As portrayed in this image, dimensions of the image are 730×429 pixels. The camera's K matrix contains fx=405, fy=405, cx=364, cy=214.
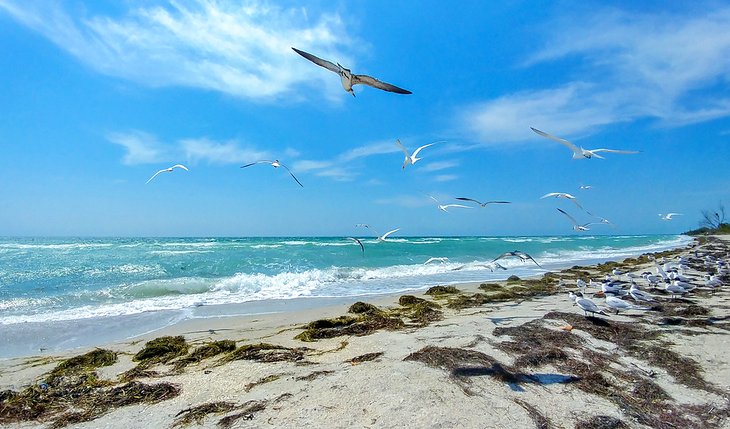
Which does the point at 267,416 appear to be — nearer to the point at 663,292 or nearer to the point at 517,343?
the point at 517,343

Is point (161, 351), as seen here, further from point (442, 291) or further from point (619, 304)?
point (442, 291)

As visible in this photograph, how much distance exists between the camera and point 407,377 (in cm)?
390

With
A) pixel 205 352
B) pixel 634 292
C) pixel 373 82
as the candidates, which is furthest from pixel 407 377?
pixel 634 292

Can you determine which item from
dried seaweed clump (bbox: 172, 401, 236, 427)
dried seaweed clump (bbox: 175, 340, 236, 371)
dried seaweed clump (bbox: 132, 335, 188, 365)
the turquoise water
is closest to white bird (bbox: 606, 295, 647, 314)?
the turquoise water

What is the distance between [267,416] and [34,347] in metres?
6.14

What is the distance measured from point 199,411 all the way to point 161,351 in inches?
110

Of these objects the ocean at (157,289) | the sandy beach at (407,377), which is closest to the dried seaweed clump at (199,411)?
the sandy beach at (407,377)

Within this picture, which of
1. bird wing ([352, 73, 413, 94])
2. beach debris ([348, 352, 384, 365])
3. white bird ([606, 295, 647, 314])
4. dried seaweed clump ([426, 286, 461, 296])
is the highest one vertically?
bird wing ([352, 73, 413, 94])

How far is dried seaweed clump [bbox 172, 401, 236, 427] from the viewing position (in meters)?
3.61

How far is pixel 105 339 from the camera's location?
7531mm

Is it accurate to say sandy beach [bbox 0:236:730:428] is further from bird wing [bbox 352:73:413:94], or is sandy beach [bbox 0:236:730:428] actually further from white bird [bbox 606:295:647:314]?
bird wing [bbox 352:73:413:94]

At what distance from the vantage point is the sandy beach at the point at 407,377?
3471 mm

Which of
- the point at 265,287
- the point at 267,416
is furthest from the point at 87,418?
the point at 265,287

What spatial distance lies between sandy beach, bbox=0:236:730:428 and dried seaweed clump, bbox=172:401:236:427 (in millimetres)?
14
